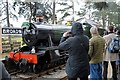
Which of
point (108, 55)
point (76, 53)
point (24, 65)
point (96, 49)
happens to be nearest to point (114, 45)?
point (108, 55)

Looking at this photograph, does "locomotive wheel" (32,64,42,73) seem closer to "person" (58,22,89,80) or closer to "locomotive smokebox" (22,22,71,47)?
"locomotive smokebox" (22,22,71,47)

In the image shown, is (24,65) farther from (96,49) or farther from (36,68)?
(96,49)

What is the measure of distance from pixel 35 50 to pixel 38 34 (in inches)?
26.6

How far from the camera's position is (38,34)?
8.79 meters

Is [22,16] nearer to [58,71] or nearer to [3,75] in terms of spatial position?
[58,71]

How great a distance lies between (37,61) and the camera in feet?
28.1

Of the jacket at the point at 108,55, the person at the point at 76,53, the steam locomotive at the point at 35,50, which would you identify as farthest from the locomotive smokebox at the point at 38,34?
the person at the point at 76,53

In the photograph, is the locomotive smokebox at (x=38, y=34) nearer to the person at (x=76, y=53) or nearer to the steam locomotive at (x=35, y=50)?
the steam locomotive at (x=35, y=50)

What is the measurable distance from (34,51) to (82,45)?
5.00m

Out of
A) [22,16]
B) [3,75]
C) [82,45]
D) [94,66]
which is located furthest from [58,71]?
[22,16]

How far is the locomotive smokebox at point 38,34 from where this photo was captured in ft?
28.8

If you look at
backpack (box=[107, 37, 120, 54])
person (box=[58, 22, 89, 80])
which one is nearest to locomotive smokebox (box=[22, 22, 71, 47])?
backpack (box=[107, 37, 120, 54])

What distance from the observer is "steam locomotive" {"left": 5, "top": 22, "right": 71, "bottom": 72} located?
8734 millimetres

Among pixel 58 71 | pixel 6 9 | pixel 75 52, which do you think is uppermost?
pixel 6 9
